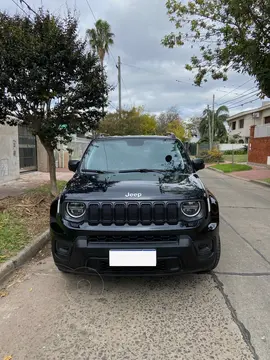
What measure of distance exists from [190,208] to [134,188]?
24.6 inches

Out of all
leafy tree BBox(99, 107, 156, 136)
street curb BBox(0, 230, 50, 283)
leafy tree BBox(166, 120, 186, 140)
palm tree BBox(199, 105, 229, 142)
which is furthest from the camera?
leafy tree BBox(166, 120, 186, 140)

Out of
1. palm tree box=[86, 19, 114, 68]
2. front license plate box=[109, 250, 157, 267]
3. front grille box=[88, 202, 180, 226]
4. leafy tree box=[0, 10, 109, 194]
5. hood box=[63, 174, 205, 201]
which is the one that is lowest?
front license plate box=[109, 250, 157, 267]

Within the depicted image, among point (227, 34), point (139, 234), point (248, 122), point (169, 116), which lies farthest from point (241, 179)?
point (169, 116)

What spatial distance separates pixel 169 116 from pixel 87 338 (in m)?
62.0

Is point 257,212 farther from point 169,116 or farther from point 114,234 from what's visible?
point 169,116

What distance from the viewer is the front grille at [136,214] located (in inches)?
122

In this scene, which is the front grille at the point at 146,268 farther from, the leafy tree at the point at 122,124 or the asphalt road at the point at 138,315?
the leafy tree at the point at 122,124

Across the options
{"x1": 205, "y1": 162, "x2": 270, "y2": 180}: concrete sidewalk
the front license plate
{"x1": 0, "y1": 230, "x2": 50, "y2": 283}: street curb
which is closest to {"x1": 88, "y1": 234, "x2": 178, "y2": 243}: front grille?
the front license plate

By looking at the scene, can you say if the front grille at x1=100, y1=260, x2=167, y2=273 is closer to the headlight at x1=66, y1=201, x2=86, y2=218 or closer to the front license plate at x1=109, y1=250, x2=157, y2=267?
the front license plate at x1=109, y1=250, x2=157, y2=267

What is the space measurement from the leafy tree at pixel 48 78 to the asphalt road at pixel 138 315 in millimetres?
3756

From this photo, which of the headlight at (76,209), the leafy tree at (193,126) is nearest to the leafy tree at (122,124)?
the headlight at (76,209)

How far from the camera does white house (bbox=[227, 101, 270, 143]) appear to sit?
36406mm

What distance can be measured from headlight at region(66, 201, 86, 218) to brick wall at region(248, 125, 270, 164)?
18881 mm

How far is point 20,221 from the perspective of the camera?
580 cm
